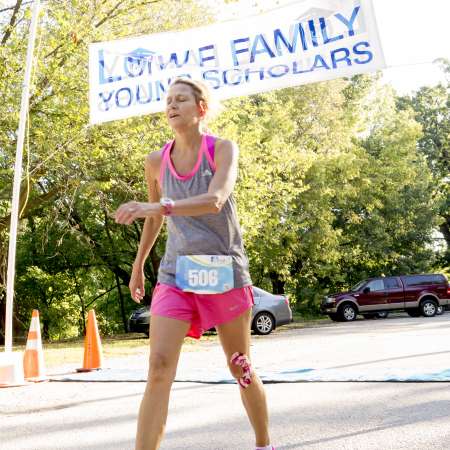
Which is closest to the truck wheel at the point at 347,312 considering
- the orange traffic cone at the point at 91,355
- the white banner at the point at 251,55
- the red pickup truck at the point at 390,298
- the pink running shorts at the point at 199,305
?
the red pickup truck at the point at 390,298

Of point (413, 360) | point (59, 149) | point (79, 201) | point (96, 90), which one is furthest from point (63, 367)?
point (79, 201)

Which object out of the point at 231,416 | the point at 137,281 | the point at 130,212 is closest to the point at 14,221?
the point at 231,416

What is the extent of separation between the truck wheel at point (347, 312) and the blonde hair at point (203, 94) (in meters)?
25.8

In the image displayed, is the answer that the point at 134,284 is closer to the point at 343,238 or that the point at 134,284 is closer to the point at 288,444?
the point at 288,444

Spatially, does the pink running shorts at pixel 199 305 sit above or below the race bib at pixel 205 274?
below

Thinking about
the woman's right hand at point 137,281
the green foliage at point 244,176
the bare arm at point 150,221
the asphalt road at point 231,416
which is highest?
the green foliage at point 244,176

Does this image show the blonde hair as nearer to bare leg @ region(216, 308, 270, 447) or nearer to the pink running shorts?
the pink running shorts

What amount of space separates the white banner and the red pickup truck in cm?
2082

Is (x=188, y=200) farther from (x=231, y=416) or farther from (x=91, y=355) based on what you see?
(x=91, y=355)

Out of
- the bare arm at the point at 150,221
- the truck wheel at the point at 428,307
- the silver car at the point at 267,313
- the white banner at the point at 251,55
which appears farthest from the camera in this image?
the truck wheel at the point at 428,307

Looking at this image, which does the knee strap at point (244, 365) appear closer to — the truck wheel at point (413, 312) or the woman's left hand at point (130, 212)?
the woman's left hand at point (130, 212)

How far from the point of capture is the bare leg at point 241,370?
3.65 meters

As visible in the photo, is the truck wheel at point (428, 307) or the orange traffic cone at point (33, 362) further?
the truck wheel at point (428, 307)

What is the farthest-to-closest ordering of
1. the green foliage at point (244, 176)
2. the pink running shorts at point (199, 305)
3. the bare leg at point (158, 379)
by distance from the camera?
the green foliage at point (244, 176)
the pink running shorts at point (199, 305)
the bare leg at point (158, 379)
